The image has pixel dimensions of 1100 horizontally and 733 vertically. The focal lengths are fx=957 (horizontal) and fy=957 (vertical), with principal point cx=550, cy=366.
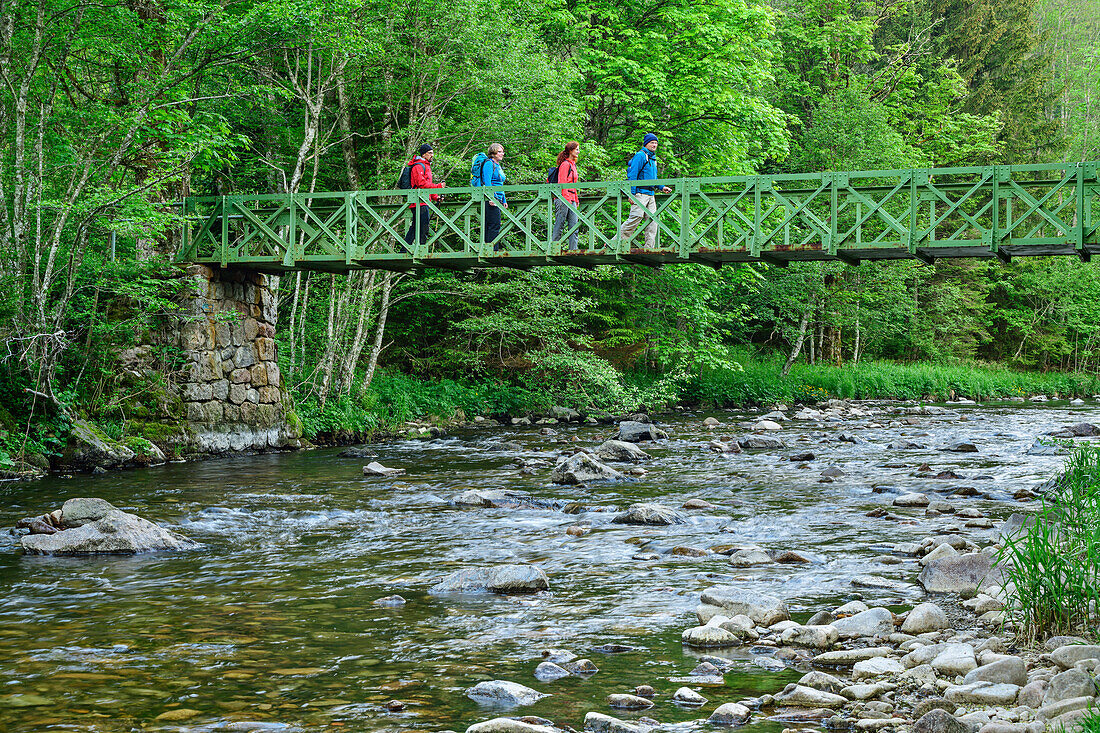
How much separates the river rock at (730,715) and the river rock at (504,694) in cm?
91

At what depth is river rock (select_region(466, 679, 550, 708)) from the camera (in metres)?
4.94

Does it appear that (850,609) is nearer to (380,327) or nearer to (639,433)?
(639,433)

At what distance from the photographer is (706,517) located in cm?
1054

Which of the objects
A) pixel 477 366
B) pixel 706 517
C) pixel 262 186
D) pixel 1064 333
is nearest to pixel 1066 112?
pixel 1064 333

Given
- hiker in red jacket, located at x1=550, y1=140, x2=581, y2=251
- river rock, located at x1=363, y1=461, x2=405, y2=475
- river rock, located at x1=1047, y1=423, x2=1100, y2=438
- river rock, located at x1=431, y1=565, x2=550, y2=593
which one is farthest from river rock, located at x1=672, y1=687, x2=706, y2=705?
river rock, located at x1=1047, y1=423, x2=1100, y2=438

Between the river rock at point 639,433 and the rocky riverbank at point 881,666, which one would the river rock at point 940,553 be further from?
the river rock at point 639,433

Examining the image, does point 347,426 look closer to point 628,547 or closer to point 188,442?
point 188,442

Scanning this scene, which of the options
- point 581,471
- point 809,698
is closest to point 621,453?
point 581,471

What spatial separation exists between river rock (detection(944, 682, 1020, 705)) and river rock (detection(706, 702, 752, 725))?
3.27 feet

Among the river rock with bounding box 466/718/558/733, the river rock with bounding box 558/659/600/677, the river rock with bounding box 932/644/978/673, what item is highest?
the river rock with bounding box 932/644/978/673

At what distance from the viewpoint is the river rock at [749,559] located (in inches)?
321

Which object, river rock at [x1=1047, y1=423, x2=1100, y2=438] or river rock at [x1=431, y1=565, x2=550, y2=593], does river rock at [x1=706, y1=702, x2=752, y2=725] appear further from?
river rock at [x1=1047, y1=423, x2=1100, y2=438]

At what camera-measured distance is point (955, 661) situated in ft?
16.7

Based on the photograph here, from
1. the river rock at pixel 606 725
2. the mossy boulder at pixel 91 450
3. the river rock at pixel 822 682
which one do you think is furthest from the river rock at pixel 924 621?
the mossy boulder at pixel 91 450
